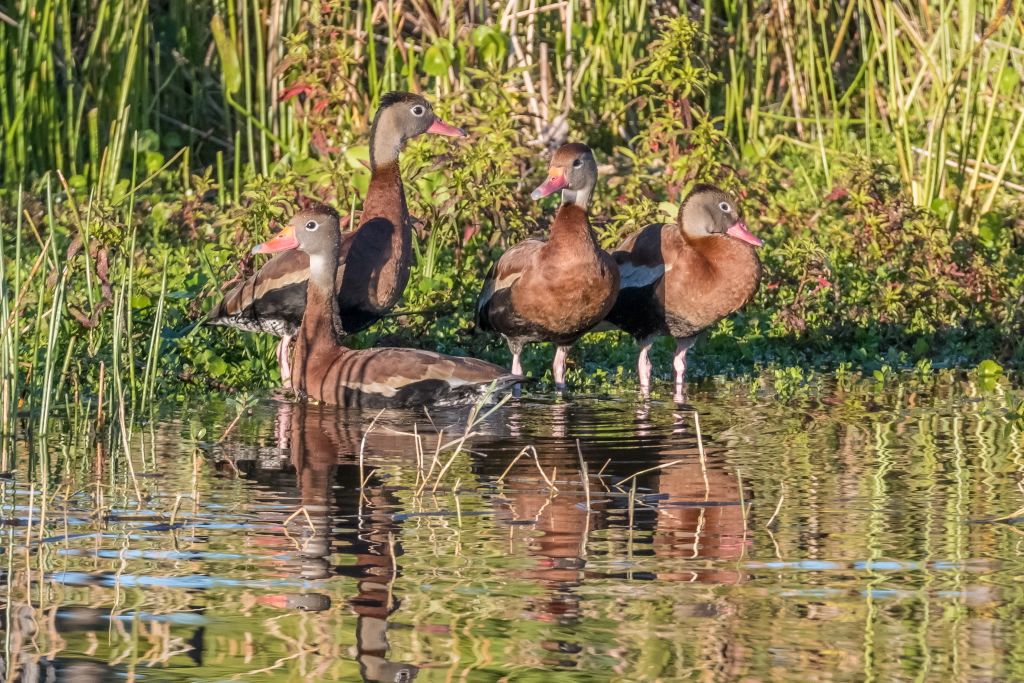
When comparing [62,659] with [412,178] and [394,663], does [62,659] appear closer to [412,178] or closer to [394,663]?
[394,663]

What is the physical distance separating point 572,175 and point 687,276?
2.54 ft

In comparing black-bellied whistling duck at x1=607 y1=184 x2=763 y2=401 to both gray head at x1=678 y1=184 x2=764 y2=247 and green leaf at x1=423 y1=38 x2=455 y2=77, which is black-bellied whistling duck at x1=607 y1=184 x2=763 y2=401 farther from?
green leaf at x1=423 y1=38 x2=455 y2=77

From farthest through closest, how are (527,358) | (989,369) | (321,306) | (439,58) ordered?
(439,58)
(527,358)
(989,369)
(321,306)

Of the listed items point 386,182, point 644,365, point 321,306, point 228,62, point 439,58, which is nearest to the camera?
point 321,306

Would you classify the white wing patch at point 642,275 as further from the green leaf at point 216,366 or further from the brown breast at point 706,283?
the green leaf at point 216,366

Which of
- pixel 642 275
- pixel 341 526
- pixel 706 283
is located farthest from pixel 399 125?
pixel 341 526

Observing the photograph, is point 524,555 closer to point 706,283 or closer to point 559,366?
point 559,366

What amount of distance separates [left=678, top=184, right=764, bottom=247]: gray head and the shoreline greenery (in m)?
0.73

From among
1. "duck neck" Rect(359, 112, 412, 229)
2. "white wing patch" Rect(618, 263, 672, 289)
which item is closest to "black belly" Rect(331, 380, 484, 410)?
"duck neck" Rect(359, 112, 412, 229)

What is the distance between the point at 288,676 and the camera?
393 centimetres

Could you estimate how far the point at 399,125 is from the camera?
32.8ft

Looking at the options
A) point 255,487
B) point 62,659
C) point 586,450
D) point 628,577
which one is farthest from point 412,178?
point 62,659

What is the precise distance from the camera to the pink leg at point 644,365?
29.4 ft

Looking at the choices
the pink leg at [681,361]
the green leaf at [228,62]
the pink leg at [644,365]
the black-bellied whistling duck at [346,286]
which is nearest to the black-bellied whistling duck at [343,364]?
the black-bellied whistling duck at [346,286]
